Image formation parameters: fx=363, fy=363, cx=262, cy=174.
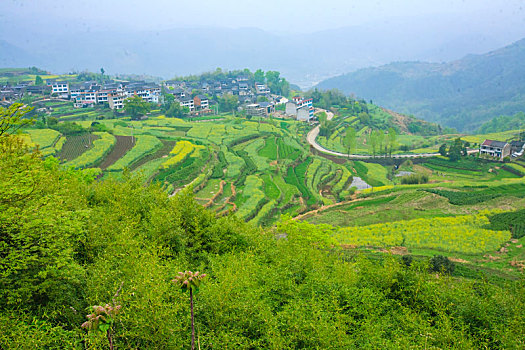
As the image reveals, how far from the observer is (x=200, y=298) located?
8438 mm

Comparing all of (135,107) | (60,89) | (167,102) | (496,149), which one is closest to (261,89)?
(167,102)

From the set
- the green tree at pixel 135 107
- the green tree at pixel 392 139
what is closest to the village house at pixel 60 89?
the green tree at pixel 135 107

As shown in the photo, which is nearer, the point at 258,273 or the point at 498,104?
the point at 258,273

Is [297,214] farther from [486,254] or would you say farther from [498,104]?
[498,104]

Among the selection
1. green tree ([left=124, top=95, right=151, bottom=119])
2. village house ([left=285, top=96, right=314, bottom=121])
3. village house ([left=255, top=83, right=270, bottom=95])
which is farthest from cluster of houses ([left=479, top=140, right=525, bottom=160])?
green tree ([left=124, top=95, right=151, bottom=119])

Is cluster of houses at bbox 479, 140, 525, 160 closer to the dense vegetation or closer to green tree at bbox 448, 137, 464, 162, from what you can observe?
green tree at bbox 448, 137, 464, 162

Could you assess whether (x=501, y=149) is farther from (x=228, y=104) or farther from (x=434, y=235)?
(x=228, y=104)

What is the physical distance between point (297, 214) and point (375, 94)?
13974 cm

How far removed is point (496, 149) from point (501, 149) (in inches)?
23.4

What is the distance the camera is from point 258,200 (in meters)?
30.1

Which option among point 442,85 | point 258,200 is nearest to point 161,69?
point 442,85

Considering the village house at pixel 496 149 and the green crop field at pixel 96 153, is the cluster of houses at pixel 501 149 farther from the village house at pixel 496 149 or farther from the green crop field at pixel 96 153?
the green crop field at pixel 96 153

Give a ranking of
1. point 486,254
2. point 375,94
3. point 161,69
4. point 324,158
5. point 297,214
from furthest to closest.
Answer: point 161,69
point 375,94
point 324,158
point 297,214
point 486,254

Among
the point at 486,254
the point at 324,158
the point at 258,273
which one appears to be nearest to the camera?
the point at 258,273
